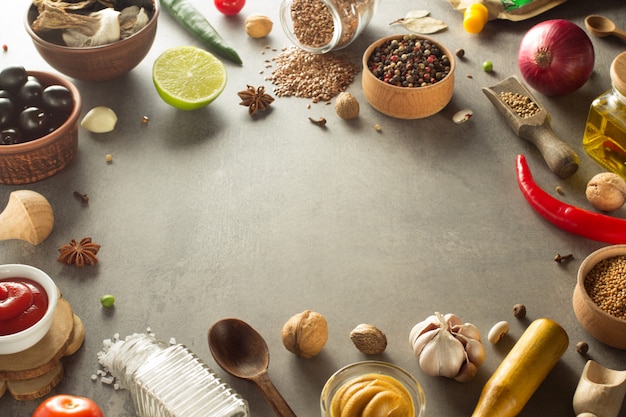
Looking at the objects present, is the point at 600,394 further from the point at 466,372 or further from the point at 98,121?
the point at 98,121

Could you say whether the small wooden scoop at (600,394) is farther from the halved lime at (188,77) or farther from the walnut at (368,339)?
the halved lime at (188,77)

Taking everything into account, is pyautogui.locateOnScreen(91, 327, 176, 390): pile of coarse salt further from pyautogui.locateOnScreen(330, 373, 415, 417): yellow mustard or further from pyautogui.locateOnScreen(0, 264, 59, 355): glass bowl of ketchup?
pyautogui.locateOnScreen(330, 373, 415, 417): yellow mustard

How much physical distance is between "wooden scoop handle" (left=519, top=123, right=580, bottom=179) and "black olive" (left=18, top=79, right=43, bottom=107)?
133 cm

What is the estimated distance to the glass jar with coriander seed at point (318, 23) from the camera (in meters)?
2.47

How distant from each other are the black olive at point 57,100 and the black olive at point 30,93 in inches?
0.6

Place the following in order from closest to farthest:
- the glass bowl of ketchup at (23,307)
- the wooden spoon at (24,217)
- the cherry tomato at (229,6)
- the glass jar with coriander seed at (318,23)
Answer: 1. the glass bowl of ketchup at (23,307)
2. the wooden spoon at (24,217)
3. the glass jar with coriander seed at (318,23)
4. the cherry tomato at (229,6)

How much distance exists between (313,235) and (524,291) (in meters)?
0.54

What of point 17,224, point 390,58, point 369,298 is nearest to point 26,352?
point 17,224

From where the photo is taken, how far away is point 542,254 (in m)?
1.97

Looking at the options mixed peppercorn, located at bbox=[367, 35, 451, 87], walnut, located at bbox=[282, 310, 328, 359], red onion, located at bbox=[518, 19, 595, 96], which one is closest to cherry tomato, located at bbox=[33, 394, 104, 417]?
walnut, located at bbox=[282, 310, 328, 359]

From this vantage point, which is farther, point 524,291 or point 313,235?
point 313,235

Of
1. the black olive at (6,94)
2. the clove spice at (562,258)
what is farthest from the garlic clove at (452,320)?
the black olive at (6,94)

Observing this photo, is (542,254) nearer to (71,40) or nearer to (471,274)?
(471,274)

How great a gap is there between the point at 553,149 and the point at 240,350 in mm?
1026
